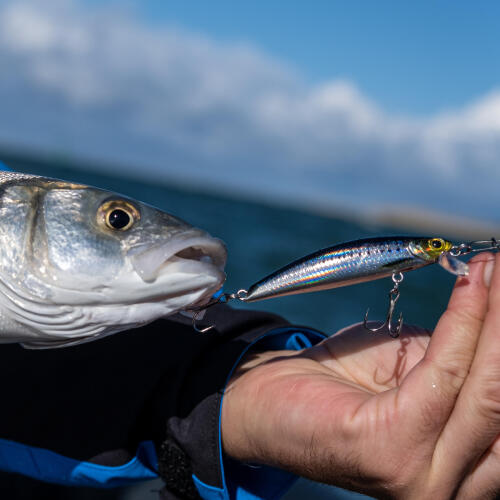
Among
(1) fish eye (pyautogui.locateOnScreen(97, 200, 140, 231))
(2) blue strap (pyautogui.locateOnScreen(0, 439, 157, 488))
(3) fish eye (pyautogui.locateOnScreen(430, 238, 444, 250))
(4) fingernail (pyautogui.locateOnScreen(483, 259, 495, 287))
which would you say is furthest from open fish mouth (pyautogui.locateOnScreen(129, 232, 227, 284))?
(2) blue strap (pyautogui.locateOnScreen(0, 439, 157, 488))

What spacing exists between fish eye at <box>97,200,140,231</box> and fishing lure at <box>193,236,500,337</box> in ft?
1.94

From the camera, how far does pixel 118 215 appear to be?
2141 mm

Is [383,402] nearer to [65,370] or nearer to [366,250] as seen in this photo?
[366,250]

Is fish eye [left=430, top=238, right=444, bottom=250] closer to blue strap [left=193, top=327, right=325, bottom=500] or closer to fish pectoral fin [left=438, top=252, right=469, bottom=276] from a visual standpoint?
fish pectoral fin [left=438, top=252, right=469, bottom=276]

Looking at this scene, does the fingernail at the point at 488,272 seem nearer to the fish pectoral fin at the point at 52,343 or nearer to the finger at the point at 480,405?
the finger at the point at 480,405

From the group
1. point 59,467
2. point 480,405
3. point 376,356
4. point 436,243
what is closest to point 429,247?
point 436,243

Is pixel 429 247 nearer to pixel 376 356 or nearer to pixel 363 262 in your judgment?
pixel 363 262

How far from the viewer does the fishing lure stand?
1.93 metres

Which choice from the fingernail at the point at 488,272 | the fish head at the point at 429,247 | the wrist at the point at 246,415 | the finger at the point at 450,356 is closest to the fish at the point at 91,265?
the wrist at the point at 246,415

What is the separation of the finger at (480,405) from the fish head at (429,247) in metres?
0.19

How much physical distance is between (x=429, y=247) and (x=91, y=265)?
134cm

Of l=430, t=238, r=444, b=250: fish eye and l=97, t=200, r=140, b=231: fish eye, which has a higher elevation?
l=430, t=238, r=444, b=250: fish eye

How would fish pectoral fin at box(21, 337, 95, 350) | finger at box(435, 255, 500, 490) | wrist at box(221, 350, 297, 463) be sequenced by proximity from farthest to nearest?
wrist at box(221, 350, 297, 463) < fish pectoral fin at box(21, 337, 95, 350) < finger at box(435, 255, 500, 490)

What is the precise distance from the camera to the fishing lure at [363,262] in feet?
6.33
